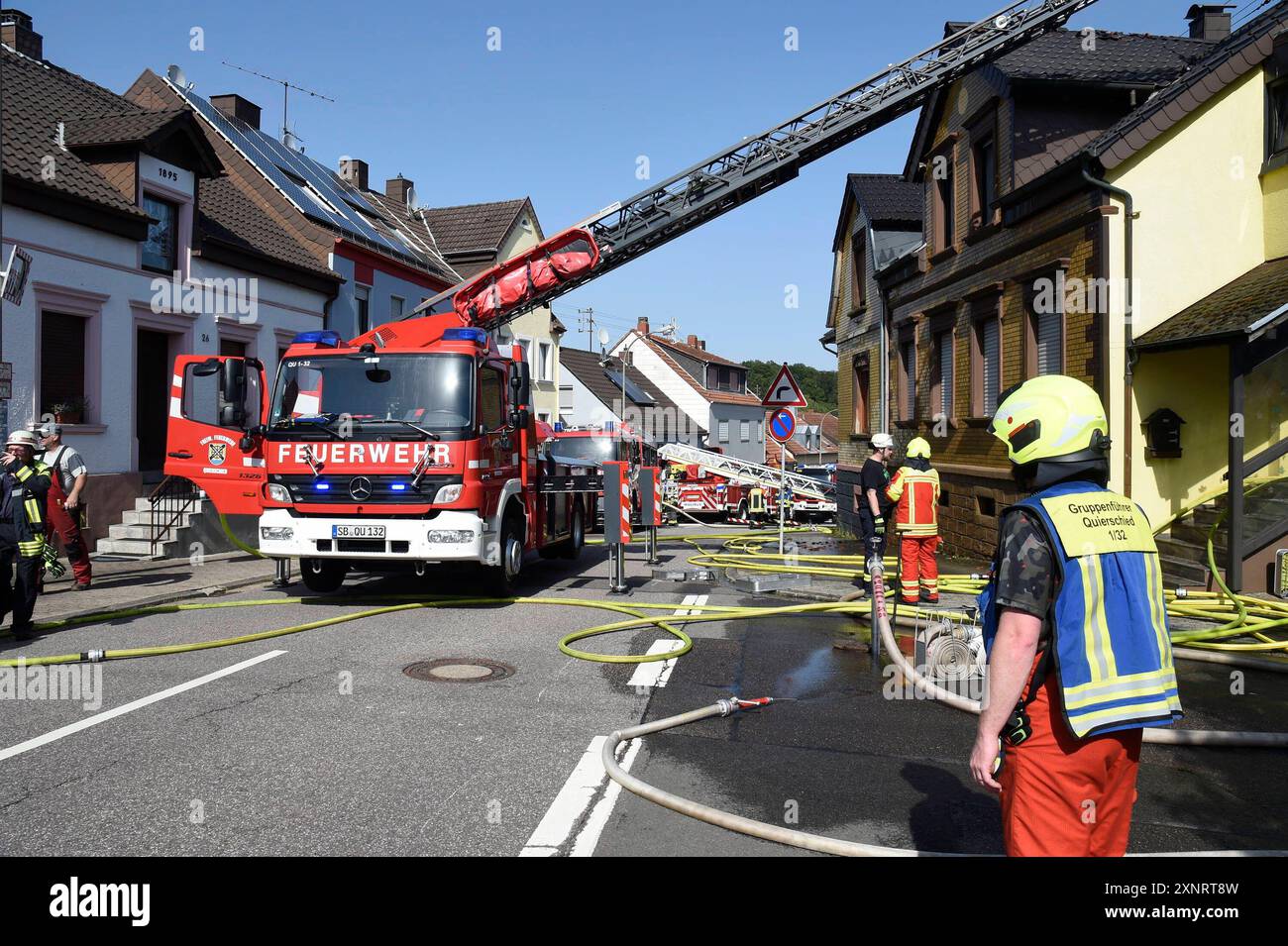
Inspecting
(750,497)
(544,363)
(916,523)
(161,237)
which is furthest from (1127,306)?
(544,363)

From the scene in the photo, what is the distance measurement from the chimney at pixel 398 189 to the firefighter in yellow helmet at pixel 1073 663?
122 ft

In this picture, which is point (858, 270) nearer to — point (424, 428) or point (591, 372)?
point (424, 428)

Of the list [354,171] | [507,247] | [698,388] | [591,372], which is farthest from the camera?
[698,388]

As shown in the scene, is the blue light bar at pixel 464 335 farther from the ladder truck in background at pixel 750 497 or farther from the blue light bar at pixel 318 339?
the ladder truck in background at pixel 750 497

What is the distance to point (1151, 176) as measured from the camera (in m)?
13.1

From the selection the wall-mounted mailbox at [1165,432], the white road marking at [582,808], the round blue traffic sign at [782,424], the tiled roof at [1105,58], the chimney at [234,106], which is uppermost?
the chimney at [234,106]

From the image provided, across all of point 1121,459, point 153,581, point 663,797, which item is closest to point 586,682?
point 663,797

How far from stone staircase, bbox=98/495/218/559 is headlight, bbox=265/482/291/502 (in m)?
5.76

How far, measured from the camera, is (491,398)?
10734mm

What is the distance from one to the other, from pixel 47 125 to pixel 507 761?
16.2 metres

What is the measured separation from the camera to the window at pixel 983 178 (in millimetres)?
17078

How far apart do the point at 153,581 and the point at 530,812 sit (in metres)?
9.80

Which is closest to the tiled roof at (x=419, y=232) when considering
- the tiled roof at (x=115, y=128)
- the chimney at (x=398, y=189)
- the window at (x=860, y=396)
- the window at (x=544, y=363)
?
the chimney at (x=398, y=189)
